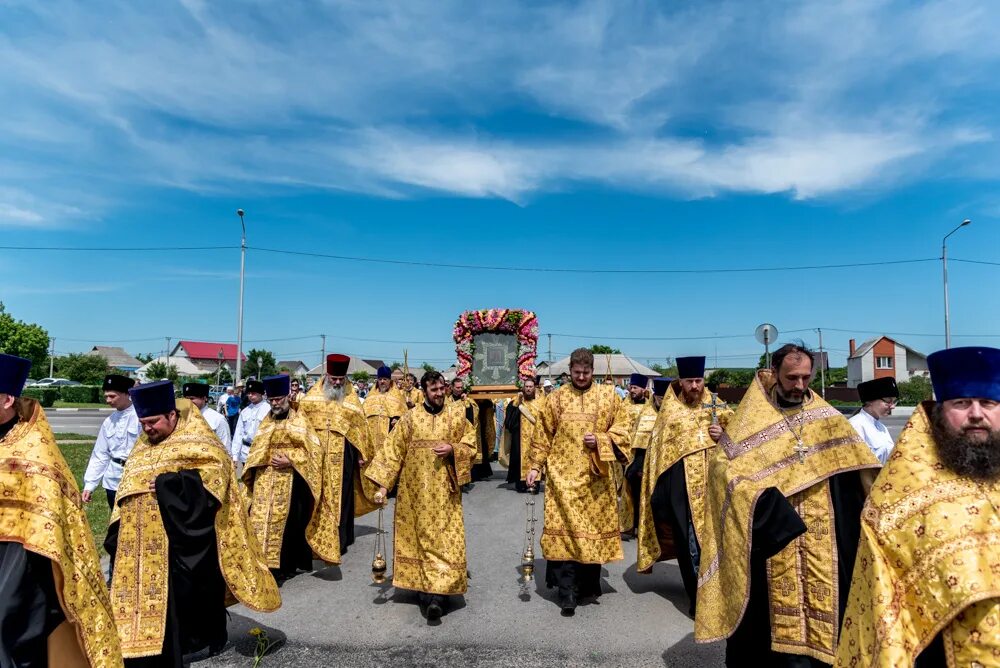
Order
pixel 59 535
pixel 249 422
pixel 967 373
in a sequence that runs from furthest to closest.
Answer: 1. pixel 249 422
2. pixel 59 535
3. pixel 967 373

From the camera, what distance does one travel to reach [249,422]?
9.31 metres

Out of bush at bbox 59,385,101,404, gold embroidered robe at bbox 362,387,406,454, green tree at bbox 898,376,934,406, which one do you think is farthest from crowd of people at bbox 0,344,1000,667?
bush at bbox 59,385,101,404

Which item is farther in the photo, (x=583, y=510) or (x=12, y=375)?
(x=583, y=510)

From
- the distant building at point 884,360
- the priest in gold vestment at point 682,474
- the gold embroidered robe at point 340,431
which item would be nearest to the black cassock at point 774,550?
the priest in gold vestment at point 682,474

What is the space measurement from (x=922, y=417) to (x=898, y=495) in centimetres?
37

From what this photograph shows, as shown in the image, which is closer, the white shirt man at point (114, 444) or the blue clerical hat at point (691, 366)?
the blue clerical hat at point (691, 366)

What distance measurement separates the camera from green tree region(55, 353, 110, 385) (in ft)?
211

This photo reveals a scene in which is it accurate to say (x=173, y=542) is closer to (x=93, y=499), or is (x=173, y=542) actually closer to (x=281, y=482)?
(x=281, y=482)

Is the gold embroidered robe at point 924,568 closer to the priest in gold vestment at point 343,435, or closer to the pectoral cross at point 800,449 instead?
the pectoral cross at point 800,449

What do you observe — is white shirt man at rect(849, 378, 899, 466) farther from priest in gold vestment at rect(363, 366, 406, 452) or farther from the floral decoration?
the floral decoration

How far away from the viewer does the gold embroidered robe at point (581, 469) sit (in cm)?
604

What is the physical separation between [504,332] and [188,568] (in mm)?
A: 12046

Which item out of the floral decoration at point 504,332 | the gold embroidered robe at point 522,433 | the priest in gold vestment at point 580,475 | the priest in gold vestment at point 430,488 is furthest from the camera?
the floral decoration at point 504,332

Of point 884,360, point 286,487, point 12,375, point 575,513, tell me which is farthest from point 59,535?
point 884,360
